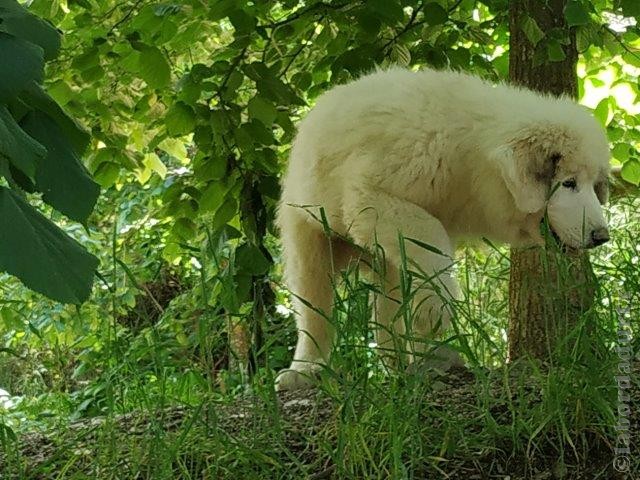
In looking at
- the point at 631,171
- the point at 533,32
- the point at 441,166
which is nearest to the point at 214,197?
the point at 441,166

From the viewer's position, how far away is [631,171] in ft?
17.3

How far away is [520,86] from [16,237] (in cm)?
346

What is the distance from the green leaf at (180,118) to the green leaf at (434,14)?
1180 mm

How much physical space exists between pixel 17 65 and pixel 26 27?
8.7 inches

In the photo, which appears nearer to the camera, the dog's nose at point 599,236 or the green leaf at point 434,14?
the dog's nose at point 599,236

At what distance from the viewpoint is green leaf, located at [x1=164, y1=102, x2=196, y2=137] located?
4.48 m

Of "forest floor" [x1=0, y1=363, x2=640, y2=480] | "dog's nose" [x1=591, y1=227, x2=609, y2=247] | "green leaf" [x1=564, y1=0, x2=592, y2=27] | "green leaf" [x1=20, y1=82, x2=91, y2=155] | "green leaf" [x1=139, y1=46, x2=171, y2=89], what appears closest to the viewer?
"green leaf" [x1=20, y1=82, x2=91, y2=155]

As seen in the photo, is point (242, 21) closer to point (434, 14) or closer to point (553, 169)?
point (434, 14)

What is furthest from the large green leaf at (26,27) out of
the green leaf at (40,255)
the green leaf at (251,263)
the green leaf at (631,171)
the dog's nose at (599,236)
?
the green leaf at (631,171)

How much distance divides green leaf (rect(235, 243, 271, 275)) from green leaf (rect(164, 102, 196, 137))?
0.74 m

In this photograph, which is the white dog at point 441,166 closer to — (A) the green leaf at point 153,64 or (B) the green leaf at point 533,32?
(B) the green leaf at point 533,32

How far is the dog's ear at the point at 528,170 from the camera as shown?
12.9 ft

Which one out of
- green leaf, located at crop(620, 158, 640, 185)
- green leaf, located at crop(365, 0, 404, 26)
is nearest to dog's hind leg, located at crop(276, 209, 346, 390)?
green leaf, located at crop(365, 0, 404, 26)

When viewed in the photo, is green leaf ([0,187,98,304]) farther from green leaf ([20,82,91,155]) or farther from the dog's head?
the dog's head
